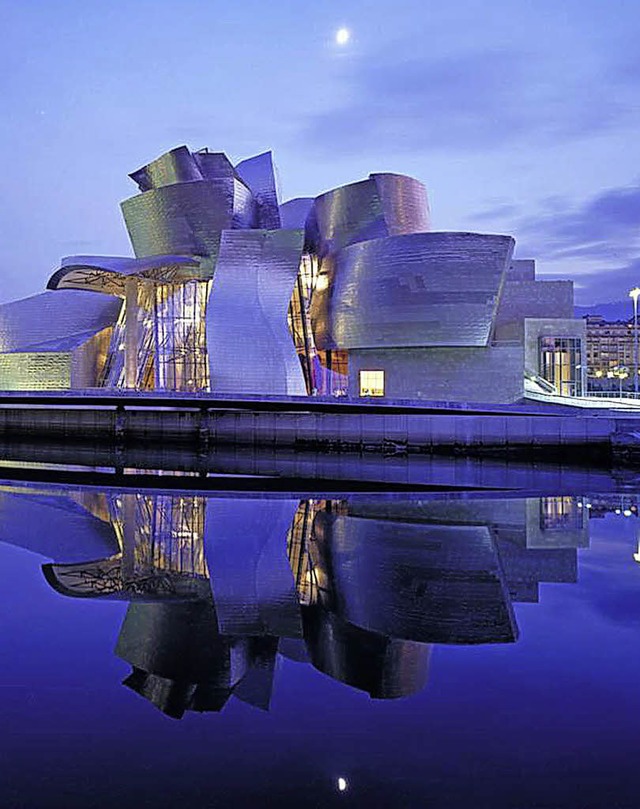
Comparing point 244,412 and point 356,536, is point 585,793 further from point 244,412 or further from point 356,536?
point 244,412

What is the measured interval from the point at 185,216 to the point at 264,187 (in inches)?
162

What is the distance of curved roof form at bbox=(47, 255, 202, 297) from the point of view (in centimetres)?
2878

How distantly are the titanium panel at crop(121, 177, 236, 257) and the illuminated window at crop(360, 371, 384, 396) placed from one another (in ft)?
25.3

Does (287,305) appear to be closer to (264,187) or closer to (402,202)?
(264,187)

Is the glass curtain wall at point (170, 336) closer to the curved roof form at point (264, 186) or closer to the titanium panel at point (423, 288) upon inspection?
the curved roof form at point (264, 186)

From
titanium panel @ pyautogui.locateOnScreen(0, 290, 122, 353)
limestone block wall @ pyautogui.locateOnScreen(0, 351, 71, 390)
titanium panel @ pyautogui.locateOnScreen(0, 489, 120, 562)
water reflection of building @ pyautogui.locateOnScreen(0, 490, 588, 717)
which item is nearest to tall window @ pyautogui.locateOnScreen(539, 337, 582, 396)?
titanium panel @ pyautogui.locateOnScreen(0, 290, 122, 353)

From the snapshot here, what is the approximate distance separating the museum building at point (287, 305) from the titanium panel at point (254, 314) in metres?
0.05

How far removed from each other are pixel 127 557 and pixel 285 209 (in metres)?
28.0

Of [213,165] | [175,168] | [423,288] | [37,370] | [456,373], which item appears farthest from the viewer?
[37,370]

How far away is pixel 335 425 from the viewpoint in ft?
79.8

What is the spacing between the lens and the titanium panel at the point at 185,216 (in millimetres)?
29578

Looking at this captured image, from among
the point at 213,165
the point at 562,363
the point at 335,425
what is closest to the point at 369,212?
the point at 213,165

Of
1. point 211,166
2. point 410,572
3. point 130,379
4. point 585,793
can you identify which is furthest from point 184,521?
point 211,166

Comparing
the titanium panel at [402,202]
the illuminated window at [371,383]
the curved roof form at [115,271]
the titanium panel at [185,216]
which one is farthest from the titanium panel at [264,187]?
the illuminated window at [371,383]
